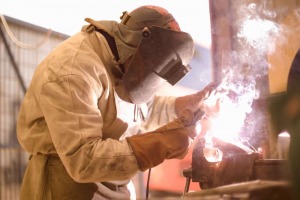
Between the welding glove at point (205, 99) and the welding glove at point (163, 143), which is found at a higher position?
the welding glove at point (205, 99)

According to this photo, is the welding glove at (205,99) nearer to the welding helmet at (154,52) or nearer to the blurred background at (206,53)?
the blurred background at (206,53)

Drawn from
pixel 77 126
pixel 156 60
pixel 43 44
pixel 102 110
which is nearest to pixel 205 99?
pixel 156 60

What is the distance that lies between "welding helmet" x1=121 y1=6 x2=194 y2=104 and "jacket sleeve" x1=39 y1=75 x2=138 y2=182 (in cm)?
27

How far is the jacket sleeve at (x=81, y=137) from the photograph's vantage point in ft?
5.27

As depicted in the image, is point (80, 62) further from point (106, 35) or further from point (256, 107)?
point (256, 107)

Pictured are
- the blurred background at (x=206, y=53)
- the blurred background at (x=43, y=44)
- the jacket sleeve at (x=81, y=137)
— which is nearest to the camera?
the jacket sleeve at (x=81, y=137)

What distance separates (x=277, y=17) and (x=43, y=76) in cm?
151

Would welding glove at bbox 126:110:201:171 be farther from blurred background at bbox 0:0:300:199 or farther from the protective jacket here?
blurred background at bbox 0:0:300:199

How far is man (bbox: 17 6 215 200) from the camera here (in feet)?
5.34

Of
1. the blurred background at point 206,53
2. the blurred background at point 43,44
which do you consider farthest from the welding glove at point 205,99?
the blurred background at point 43,44

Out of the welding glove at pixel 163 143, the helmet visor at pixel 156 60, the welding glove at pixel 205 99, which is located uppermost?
the helmet visor at pixel 156 60

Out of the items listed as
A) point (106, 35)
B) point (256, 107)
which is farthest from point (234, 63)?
point (106, 35)

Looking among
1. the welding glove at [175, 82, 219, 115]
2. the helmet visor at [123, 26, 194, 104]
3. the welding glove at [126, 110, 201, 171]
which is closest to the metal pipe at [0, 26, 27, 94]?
the welding glove at [175, 82, 219, 115]

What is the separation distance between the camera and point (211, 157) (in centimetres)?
175
